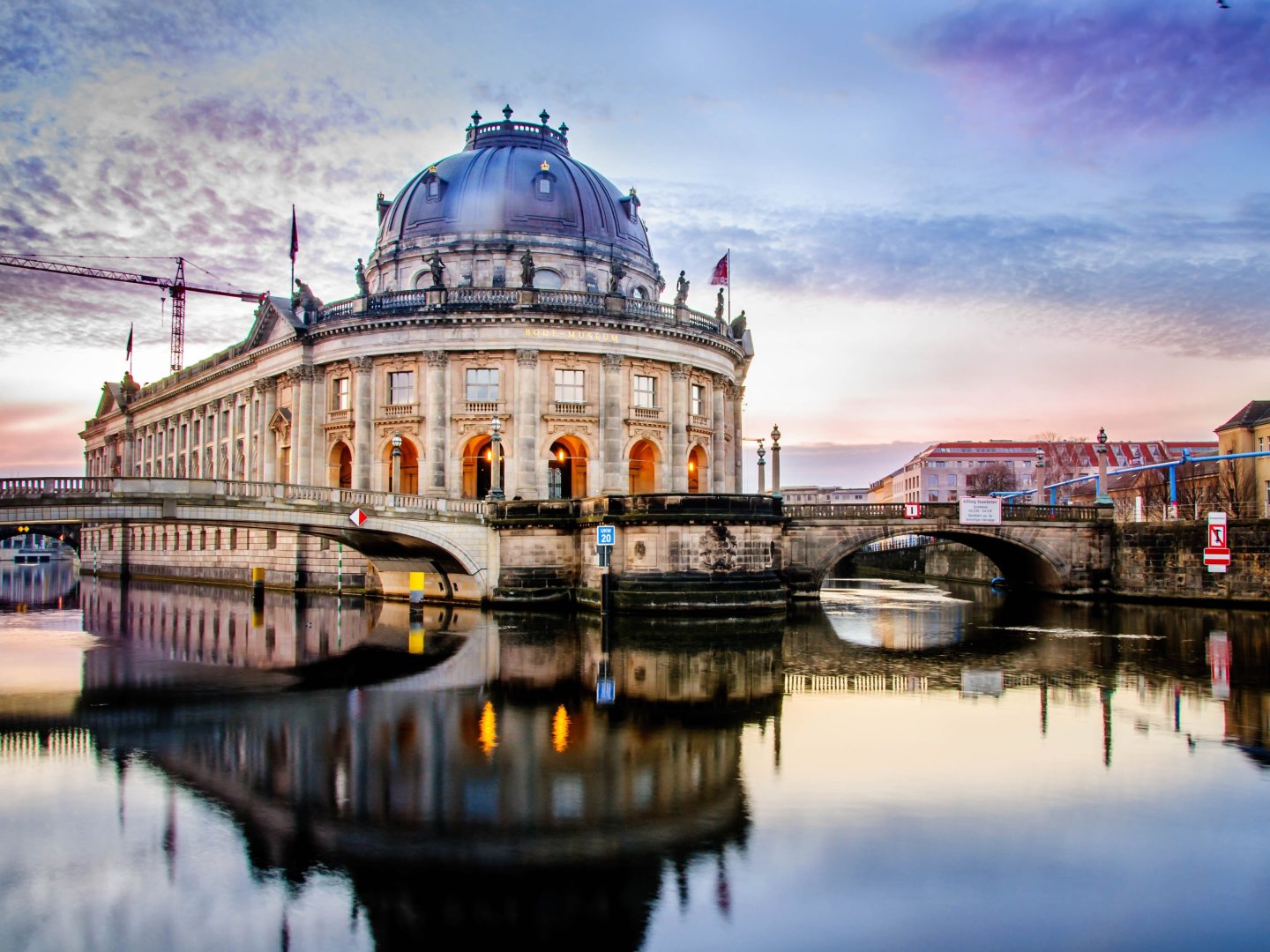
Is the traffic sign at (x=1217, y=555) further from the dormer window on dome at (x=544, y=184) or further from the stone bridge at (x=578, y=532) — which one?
the dormer window on dome at (x=544, y=184)

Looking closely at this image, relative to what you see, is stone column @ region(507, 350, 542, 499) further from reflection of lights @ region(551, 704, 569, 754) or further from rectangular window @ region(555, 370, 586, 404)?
reflection of lights @ region(551, 704, 569, 754)

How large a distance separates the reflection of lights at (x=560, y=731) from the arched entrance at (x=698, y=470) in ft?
131

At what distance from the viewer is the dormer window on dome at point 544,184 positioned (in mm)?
64250

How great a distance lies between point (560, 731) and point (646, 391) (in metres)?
39.6

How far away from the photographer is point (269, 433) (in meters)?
63.7

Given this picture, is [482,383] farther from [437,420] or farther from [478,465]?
[478,465]

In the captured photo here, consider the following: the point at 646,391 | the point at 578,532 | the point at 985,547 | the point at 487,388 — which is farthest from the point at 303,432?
the point at 985,547

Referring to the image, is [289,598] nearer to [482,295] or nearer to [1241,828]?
[482,295]

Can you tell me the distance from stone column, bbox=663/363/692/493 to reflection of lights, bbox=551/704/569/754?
3623cm

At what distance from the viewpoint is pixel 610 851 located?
1237 cm

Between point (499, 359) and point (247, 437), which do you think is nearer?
point (499, 359)

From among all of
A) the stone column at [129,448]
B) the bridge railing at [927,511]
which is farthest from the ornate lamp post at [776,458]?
the stone column at [129,448]

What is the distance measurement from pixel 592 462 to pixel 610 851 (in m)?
43.4

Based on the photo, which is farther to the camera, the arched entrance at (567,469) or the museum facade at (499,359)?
the arched entrance at (567,469)
